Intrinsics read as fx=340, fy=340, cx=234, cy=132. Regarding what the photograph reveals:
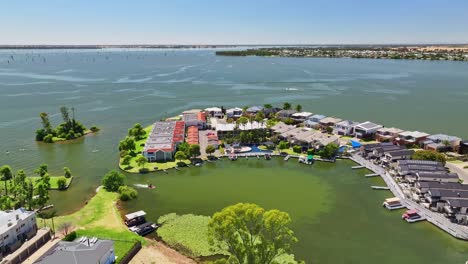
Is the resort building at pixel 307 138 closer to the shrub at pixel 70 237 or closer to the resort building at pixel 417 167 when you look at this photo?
the resort building at pixel 417 167

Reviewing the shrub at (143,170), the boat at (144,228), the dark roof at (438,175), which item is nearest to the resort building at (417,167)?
the dark roof at (438,175)

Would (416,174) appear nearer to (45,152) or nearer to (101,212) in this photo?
(101,212)

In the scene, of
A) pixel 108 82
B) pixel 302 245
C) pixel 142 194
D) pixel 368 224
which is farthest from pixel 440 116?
pixel 108 82

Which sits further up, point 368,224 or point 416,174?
point 416,174

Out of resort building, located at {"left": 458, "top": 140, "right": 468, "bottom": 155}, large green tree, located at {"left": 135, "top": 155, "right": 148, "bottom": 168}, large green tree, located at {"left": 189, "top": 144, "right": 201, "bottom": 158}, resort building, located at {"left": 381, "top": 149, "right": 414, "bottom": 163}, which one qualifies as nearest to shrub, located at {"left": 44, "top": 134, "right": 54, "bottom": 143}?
large green tree, located at {"left": 135, "top": 155, "right": 148, "bottom": 168}

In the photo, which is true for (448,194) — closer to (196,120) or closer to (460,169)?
(460,169)

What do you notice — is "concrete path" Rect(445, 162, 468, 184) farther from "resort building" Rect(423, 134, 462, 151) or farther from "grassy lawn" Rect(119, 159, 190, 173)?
"grassy lawn" Rect(119, 159, 190, 173)
